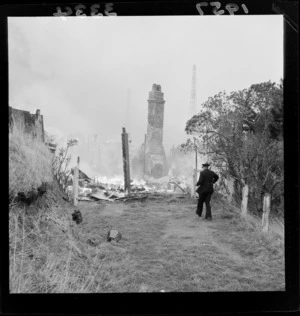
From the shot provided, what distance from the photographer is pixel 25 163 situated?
3.76 metres

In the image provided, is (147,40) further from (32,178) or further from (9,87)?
(32,178)

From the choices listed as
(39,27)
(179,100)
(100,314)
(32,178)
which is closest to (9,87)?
(39,27)

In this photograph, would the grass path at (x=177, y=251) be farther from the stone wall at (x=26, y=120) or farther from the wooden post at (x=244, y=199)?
the stone wall at (x=26, y=120)

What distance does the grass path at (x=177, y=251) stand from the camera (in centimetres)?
370

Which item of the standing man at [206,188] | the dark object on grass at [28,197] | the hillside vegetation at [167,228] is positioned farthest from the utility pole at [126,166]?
the dark object on grass at [28,197]

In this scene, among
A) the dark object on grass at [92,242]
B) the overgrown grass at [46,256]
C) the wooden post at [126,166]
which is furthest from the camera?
the wooden post at [126,166]

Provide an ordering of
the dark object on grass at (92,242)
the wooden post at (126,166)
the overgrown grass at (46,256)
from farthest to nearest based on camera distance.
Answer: the wooden post at (126,166)
the dark object on grass at (92,242)
the overgrown grass at (46,256)

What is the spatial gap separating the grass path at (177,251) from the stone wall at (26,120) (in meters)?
0.88

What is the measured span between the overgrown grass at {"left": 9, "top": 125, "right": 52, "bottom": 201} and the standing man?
151cm

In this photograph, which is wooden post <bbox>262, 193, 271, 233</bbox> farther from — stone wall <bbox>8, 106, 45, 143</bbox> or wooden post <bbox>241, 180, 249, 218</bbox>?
stone wall <bbox>8, 106, 45, 143</bbox>

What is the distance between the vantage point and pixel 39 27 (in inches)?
146

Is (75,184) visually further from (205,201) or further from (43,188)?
(205,201)

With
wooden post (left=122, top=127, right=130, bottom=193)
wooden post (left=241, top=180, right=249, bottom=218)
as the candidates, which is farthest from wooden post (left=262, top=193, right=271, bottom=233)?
wooden post (left=122, top=127, right=130, bottom=193)

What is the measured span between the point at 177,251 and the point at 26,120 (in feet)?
6.37
